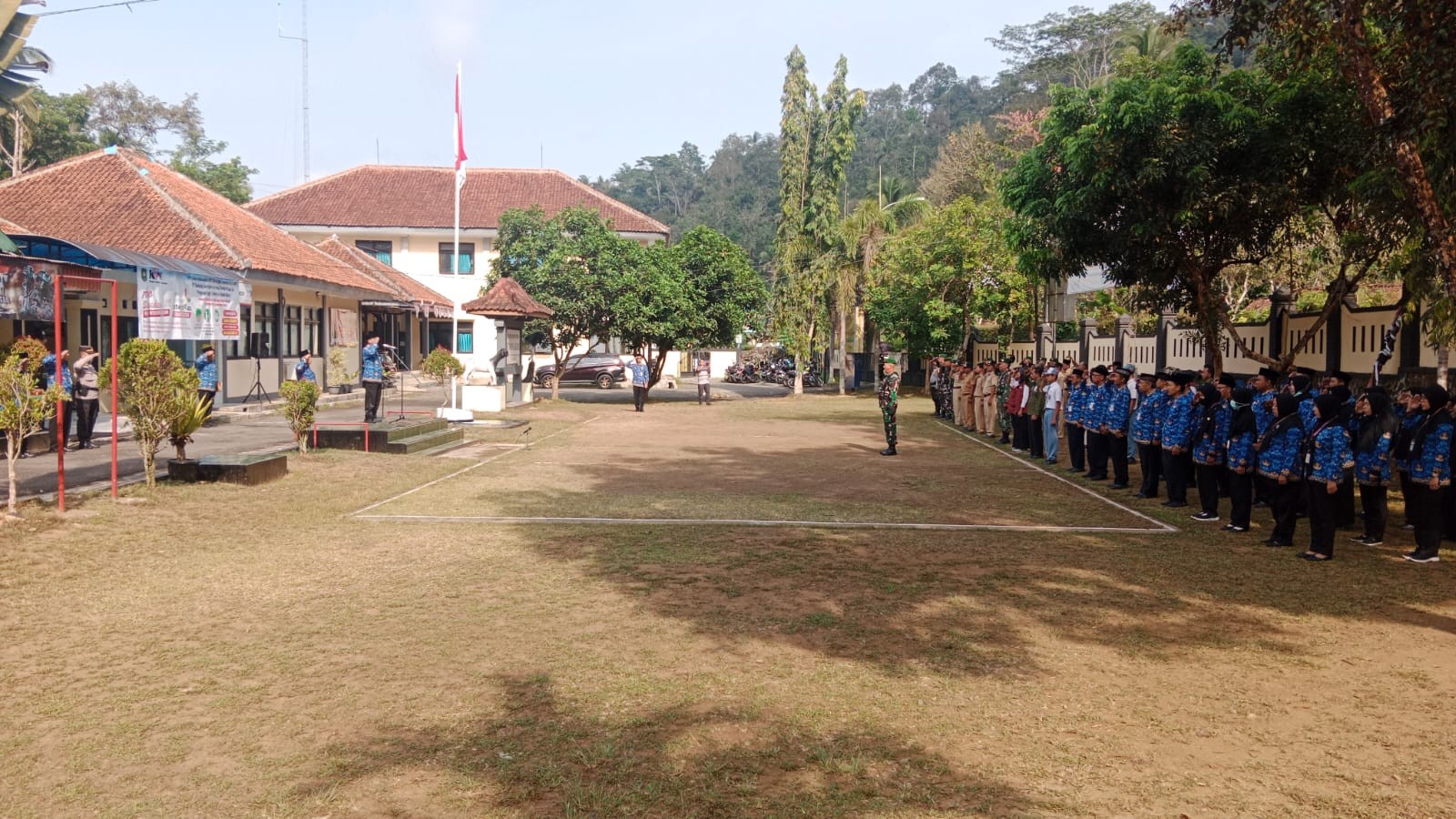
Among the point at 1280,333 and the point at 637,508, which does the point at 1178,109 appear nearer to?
the point at 1280,333

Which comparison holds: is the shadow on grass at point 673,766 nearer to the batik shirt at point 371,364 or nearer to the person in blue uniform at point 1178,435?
the person in blue uniform at point 1178,435

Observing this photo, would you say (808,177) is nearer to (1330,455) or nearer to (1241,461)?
(1241,461)

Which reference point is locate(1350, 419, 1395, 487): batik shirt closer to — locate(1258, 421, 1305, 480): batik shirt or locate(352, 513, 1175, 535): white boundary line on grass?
locate(1258, 421, 1305, 480): batik shirt

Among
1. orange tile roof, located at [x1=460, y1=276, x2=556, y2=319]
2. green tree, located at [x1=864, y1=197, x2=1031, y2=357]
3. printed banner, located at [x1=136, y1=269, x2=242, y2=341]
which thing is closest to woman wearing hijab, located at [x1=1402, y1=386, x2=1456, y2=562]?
printed banner, located at [x1=136, y1=269, x2=242, y2=341]

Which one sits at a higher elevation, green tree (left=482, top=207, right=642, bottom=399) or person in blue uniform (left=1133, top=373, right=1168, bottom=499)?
green tree (left=482, top=207, right=642, bottom=399)

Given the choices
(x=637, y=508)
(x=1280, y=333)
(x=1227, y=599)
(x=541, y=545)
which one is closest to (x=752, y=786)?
(x=1227, y=599)

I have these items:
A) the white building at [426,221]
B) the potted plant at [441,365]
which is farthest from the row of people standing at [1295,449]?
the white building at [426,221]

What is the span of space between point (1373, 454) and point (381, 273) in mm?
31635

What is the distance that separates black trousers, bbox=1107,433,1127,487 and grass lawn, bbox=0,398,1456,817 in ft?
8.61

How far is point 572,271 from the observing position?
97.5 ft

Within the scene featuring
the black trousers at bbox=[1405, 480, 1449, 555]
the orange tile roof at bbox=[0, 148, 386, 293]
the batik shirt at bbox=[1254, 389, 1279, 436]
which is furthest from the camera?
the orange tile roof at bbox=[0, 148, 386, 293]

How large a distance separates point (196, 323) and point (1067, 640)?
12135 mm

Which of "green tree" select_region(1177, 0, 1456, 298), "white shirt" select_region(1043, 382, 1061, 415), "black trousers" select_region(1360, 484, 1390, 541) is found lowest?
"black trousers" select_region(1360, 484, 1390, 541)

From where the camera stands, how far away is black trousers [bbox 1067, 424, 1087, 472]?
48.9ft
